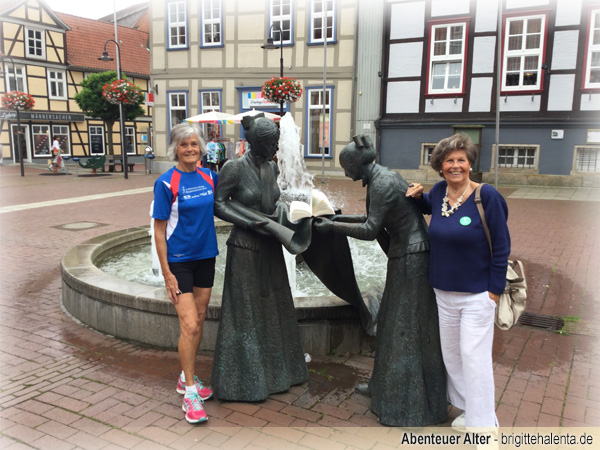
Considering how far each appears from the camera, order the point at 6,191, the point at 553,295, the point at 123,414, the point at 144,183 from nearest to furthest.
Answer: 1. the point at 123,414
2. the point at 553,295
3. the point at 6,191
4. the point at 144,183

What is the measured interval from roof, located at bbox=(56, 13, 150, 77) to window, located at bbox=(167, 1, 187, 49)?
13982mm

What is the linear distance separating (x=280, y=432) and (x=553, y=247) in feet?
22.0

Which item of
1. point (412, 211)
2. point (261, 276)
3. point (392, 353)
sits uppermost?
point (412, 211)

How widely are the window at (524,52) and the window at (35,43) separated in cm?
2693

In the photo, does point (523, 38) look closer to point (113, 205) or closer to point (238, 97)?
point (238, 97)

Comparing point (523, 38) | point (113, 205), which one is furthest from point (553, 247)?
point (523, 38)

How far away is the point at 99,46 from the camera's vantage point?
35.0 m

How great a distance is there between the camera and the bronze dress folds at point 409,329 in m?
3.00

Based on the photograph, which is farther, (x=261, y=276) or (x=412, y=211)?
(x=261, y=276)

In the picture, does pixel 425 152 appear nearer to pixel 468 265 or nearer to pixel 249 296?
pixel 249 296

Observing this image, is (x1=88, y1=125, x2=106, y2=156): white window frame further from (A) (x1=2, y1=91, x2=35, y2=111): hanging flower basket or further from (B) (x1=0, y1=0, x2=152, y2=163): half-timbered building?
(A) (x1=2, y1=91, x2=35, y2=111): hanging flower basket

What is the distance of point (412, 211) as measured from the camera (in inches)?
119

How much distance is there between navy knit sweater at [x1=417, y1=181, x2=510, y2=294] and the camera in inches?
104

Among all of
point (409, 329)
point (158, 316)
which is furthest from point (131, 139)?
point (409, 329)
